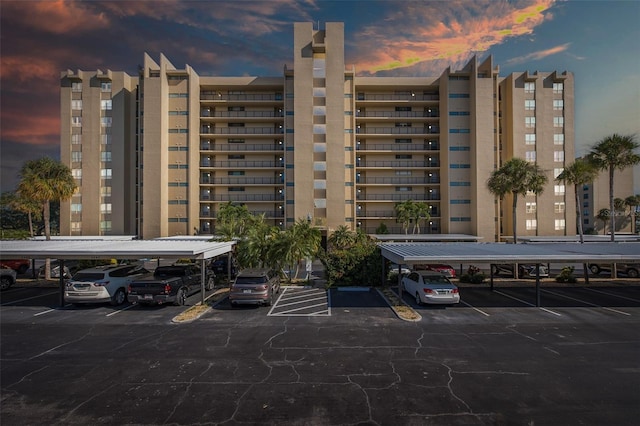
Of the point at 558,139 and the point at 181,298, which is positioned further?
the point at 558,139

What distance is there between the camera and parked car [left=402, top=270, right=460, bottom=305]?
1612 centimetres

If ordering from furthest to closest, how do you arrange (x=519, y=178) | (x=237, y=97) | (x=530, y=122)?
(x=237, y=97) → (x=530, y=122) → (x=519, y=178)

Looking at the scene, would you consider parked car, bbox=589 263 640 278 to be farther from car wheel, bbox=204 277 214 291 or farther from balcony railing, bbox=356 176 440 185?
car wheel, bbox=204 277 214 291

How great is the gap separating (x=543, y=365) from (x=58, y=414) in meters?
12.8

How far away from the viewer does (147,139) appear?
44.5 metres

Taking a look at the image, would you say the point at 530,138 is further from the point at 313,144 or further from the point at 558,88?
the point at 313,144

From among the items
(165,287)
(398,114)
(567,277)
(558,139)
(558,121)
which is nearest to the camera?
(165,287)

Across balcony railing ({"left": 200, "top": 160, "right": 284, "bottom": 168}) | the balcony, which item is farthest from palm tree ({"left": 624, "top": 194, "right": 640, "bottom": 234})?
balcony railing ({"left": 200, "top": 160, "right": 284, "bottom": 168})

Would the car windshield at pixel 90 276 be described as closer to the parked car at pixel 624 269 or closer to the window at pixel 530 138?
the parked car at pixel 624 269

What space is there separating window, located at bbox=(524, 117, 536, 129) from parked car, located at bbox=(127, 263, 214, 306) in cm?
5114

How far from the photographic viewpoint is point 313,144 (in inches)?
1734

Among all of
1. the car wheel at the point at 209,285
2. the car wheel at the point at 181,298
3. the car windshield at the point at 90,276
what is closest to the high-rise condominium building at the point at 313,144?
the car wheel at the point at 209,285

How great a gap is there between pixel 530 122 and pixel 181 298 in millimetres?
53007

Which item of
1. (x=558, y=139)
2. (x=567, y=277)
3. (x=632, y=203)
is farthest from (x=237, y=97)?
(x=632, y=203)
